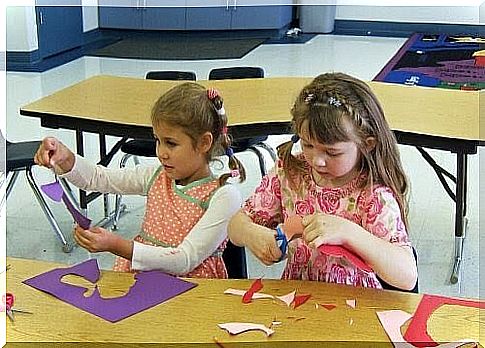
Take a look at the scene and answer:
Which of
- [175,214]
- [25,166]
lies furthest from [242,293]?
[25,166]

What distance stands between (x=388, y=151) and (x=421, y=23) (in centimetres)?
770

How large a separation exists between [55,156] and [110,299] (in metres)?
0.56

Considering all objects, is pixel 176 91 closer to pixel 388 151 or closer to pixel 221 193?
pixel 221 193

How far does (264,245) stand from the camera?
1485 millimetres

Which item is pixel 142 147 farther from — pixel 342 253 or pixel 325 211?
pixel 342 253

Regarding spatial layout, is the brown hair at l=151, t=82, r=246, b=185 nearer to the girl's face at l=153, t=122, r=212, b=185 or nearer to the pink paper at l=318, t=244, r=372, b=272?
the girl's face at l=153, t=122, r=212, b=185

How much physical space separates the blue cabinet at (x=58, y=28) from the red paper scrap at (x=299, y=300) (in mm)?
6275

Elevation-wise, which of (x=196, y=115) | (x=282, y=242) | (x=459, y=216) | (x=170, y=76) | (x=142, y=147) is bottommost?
(x=459, y=216)

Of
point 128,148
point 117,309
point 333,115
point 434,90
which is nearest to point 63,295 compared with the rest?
point 117,309

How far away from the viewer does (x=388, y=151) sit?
1.57 m

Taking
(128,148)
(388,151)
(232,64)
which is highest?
(388,151)

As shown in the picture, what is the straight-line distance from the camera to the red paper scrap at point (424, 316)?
48.1 inches

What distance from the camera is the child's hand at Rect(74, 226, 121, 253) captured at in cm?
152

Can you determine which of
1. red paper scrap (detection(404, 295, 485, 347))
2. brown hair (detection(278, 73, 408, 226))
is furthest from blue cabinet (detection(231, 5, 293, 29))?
red paper scrap (detection(404, 295, 485, 347))
